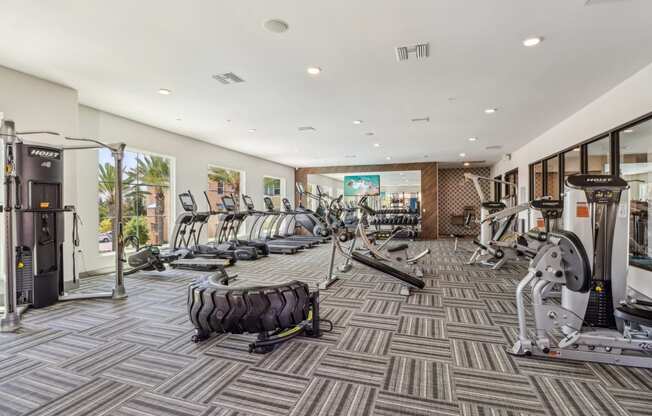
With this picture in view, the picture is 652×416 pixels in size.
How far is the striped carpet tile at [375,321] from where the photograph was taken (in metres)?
3.14

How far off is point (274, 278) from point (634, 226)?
5123 mm

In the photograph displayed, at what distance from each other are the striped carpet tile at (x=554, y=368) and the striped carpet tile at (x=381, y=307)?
1347 mm

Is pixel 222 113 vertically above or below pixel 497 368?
above

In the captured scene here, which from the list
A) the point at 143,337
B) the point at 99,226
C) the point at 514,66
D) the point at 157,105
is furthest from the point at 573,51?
the point at 99,226

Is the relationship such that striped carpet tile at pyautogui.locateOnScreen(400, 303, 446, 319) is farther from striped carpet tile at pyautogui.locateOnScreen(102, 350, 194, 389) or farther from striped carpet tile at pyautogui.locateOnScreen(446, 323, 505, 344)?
striped carpet tile at pyautogui.locateOnScreen(102, 350, 194, 389)

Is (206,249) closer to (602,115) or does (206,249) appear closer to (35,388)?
(35,388)

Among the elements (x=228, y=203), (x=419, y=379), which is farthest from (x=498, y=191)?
(x=419, y=379)

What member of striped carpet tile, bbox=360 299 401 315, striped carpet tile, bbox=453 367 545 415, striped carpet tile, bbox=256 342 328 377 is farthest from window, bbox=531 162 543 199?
striped carpet tile, bbox=256 342 328 377

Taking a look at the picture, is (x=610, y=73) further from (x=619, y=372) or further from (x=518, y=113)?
(x=619, y=372)

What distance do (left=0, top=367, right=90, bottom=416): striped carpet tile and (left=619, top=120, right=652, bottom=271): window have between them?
19.4ft

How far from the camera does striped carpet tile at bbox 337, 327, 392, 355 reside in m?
2.65

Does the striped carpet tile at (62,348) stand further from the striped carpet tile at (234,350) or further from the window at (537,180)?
the window at (537,180)

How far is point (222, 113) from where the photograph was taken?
574 centimetres

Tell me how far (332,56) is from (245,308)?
2.77 metres
